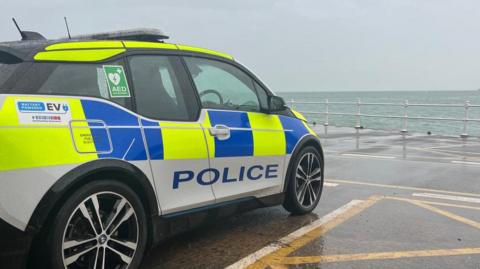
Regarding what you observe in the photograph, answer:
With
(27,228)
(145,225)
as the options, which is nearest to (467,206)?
(145,225)

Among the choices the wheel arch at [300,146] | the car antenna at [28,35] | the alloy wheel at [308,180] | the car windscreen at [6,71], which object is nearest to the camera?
the car windscreen at [6,71]

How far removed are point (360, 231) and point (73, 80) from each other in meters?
2.91

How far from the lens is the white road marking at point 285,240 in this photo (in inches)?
152

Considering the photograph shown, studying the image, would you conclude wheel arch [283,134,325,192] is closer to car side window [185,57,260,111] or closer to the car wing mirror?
the car wing mirror

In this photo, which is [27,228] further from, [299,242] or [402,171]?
[402,171]

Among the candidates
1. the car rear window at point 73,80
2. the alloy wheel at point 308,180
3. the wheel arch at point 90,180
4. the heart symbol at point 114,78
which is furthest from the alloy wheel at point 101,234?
the alloy wheel at point 308,180

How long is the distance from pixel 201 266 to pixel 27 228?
1424 mm

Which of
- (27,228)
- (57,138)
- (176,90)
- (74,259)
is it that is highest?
(176,90)

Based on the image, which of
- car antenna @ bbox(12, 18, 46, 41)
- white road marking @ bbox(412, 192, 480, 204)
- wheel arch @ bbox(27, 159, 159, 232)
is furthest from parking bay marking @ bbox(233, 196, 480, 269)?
car antenna @ bbox(12, 18, 46, 41)

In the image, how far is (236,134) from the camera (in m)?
4.18

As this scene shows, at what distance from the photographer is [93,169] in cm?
300

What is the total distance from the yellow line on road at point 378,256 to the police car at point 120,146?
2.29ft

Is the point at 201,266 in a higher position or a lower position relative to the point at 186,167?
lower

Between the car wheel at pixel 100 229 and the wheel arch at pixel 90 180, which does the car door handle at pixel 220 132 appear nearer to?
the wheel arch at pixel 90 180
